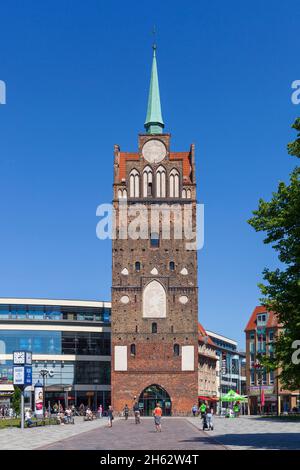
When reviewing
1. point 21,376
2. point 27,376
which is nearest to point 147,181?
point 27,376

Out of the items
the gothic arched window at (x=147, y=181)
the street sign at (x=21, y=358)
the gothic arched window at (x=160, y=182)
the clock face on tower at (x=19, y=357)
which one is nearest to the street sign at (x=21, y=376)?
the street sign at (x=21, y=358)

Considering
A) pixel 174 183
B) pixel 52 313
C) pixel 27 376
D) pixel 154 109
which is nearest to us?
pixel 27 376

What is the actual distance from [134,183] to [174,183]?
4285mm

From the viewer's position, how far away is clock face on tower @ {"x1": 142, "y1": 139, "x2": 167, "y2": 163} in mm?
87562

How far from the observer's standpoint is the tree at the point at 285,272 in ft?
103

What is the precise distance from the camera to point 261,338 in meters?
100

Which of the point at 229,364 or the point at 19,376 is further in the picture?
Answer: the point at 229,364

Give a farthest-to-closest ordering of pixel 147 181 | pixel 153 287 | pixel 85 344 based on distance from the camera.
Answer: pixel 85 344, pixel 147 181, pixel 153 287

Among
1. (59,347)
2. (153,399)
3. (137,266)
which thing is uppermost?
(137,266)

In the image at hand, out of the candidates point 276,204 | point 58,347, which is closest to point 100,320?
point 58,347

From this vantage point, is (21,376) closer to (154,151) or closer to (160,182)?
(160,182)

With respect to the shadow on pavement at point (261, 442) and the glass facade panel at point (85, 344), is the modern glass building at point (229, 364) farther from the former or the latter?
the shadow on pavement at point (261, 442)

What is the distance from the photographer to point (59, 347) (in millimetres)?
101500
